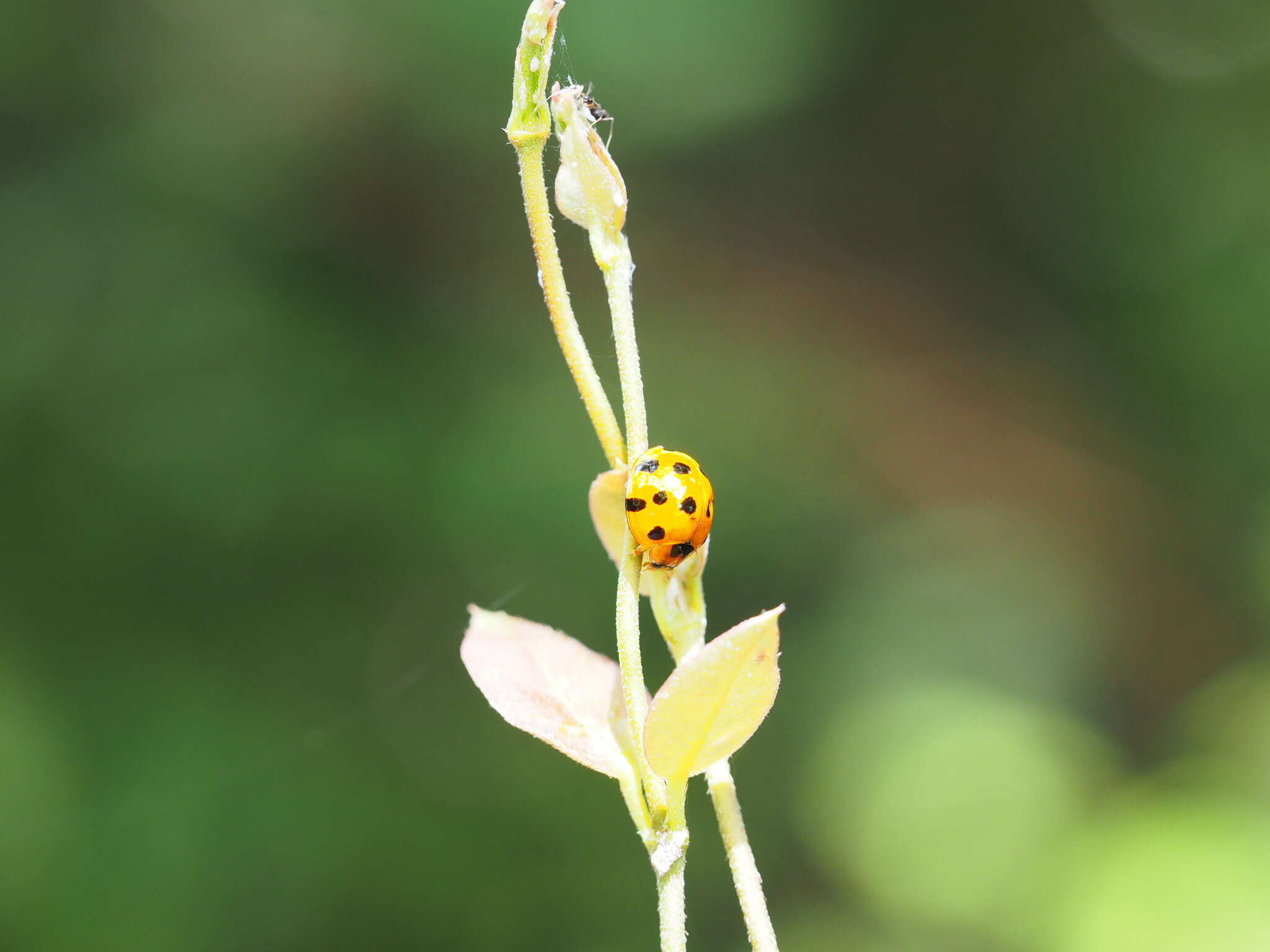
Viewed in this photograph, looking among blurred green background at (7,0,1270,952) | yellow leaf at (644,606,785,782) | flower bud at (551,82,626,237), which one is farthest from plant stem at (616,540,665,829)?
blurred green background at (7,0,1270,952)

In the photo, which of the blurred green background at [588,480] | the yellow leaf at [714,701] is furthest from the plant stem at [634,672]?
the blurred green background at [588,480]

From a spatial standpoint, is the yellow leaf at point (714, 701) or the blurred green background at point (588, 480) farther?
the blurred green background at point (588, 480)

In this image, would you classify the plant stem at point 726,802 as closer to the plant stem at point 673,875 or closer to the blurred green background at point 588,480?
the plant stem at point 673,875

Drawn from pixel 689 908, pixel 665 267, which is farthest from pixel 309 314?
pixel 689 908

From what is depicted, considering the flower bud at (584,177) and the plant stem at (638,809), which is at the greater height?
the flower bud at (584,177)

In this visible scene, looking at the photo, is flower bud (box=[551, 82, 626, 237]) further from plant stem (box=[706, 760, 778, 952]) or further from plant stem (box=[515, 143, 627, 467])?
plant stem (box=[706, 760, 778, 952])

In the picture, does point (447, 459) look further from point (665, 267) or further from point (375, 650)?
point (665, 267)
